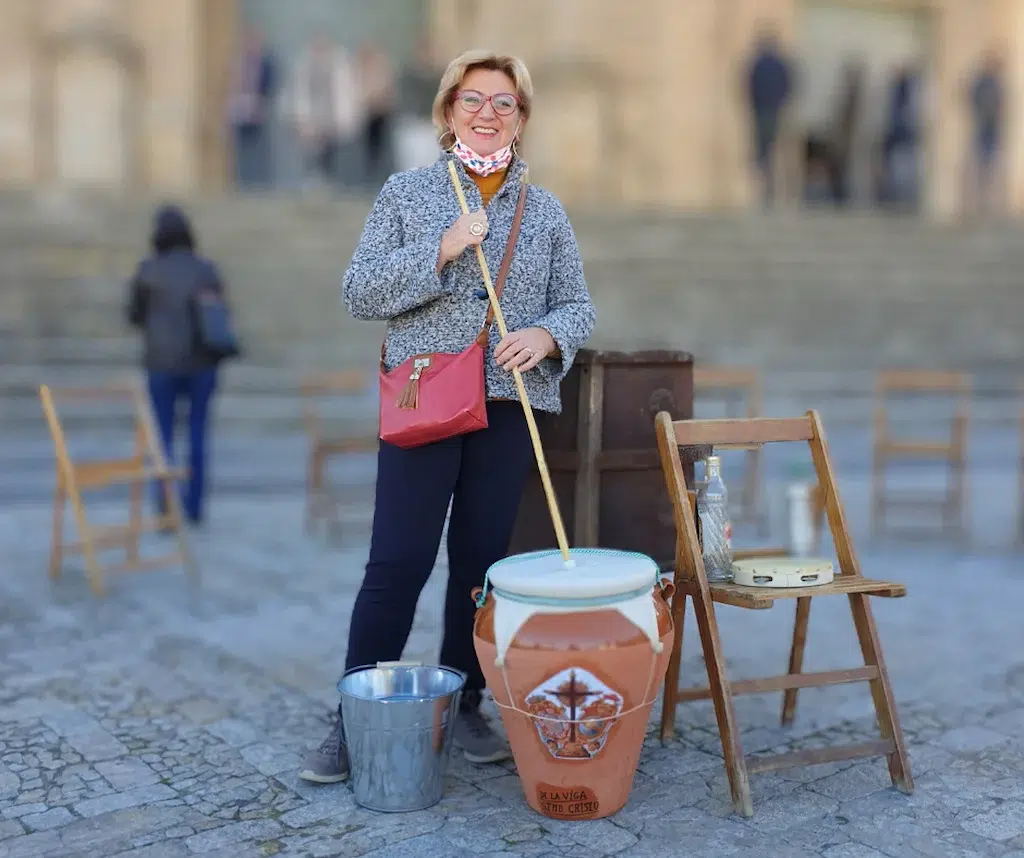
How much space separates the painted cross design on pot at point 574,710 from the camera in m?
2.77

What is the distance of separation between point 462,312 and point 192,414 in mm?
4234

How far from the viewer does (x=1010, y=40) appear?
1909cm

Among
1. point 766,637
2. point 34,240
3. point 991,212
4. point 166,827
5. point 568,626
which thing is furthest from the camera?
point 991,212

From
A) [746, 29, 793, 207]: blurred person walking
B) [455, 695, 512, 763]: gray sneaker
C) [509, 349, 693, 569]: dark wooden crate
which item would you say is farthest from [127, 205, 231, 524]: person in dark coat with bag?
[746, 29, 793, 207]: blurred person walking

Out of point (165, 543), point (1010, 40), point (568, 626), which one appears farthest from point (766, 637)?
point (1010, 40)

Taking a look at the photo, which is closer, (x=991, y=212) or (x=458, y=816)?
(x=458, y=816)

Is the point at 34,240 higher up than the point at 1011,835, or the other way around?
the point at 34,240

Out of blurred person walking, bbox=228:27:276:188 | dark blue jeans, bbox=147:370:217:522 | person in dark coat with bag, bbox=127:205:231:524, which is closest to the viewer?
person in dark coat with bag, bbox=127:205:231:524

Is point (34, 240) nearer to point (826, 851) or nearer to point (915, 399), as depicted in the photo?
point (915, 399)

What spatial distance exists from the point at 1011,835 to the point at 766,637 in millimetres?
1867

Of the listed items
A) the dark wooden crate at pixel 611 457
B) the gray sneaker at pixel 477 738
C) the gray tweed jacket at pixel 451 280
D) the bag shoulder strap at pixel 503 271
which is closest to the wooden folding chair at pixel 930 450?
the dark wooden crate at pixel 611 457

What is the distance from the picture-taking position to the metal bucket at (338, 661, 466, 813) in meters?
2.95

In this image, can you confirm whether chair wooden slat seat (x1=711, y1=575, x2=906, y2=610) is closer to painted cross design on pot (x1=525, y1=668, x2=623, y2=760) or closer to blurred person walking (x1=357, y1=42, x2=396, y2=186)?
painted cross design on pot (x1=525, y1=668, x2=623, y2=760)

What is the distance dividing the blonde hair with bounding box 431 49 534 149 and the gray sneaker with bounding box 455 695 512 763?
5.18 feet
